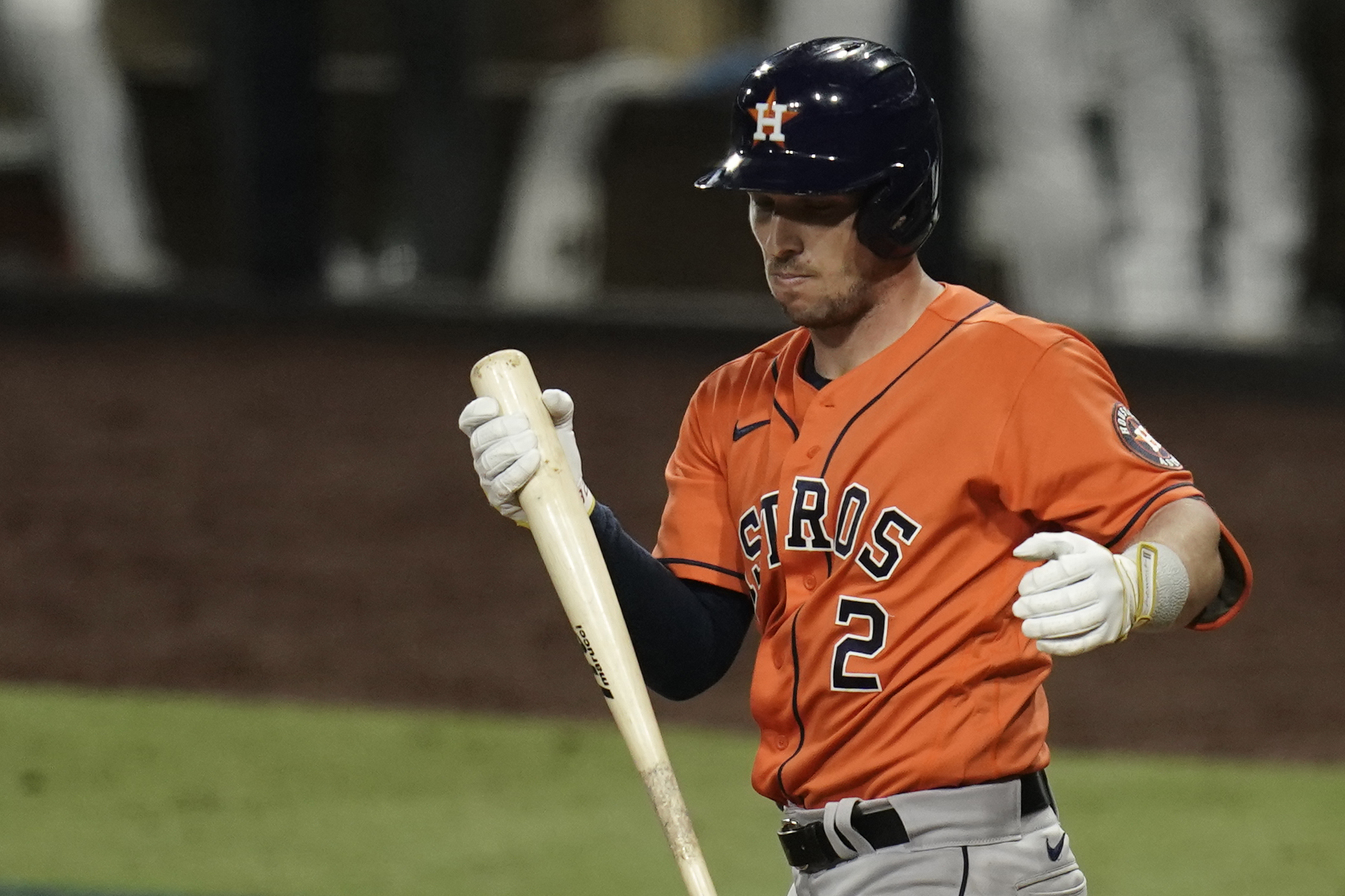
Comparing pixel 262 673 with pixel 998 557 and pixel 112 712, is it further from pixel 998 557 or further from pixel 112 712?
pixel 998 557

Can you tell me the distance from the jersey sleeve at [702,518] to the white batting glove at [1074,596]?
574 millimetres

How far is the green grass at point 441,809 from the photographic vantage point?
13.2 feet

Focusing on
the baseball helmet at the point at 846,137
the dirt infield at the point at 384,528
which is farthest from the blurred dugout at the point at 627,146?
the baseball helmet at the point at 846,137

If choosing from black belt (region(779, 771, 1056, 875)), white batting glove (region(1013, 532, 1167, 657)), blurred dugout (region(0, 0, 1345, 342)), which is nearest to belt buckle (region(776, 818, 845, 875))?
black belt (region(779, 771, 1056, 875))

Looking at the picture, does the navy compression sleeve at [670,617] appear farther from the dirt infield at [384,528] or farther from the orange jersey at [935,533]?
the dirt infield at [384,528]

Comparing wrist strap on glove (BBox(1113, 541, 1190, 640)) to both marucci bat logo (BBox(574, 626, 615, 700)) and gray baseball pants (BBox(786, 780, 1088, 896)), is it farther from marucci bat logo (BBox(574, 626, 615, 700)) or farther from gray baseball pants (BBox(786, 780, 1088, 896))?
marucci bat logo (BBox(574, 626, 615, 700))

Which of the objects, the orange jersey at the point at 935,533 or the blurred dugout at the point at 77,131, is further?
the blurred dugout at the point at 77,131

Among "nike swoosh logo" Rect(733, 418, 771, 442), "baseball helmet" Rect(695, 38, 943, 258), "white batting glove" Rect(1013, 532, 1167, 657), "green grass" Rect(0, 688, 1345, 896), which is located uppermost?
"baseball helmet" Rect(695, 38, 943, 258)

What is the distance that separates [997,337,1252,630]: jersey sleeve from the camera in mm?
2094

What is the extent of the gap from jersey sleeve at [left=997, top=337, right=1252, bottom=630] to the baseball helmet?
0.24m

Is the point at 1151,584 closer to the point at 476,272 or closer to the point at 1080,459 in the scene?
the point at 1080,459

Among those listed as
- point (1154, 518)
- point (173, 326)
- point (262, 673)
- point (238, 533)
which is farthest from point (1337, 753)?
point (173, 326)

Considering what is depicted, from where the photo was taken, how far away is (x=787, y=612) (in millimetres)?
2258

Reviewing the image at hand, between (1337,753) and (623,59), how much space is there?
617 centimetres
